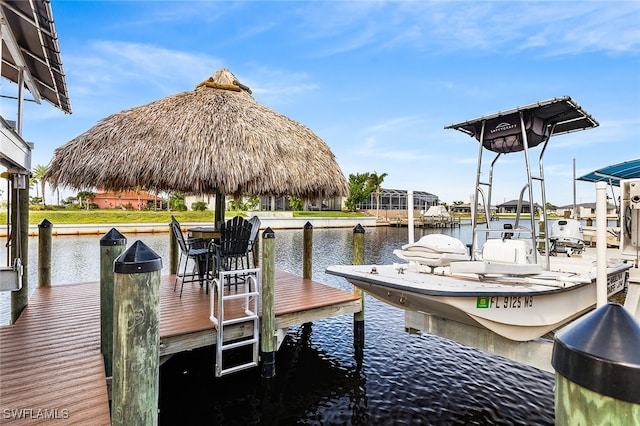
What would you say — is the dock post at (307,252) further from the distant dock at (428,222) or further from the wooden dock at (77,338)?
the distant dock at (428,222)

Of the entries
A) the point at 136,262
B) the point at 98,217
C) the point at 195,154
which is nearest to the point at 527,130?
the point at 195,154

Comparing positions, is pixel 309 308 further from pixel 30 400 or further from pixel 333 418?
pixel 30 400

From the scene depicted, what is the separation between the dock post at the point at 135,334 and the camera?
2.01 metres

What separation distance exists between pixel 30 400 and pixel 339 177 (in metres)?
5.32

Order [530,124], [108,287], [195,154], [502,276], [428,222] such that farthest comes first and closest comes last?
[428,222], [195,154], [530,124], [502,276], [108,287]

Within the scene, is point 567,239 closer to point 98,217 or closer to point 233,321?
point 233,321

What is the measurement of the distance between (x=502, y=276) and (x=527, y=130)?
6.80ft

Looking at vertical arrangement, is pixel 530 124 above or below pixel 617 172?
above

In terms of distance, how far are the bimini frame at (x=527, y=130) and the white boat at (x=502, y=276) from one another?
0.04 feet

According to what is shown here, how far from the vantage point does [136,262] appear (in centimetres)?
200

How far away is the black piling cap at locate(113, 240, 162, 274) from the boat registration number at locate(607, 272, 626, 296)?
5.60 metres

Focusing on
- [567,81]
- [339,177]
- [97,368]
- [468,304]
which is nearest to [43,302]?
[97,368]

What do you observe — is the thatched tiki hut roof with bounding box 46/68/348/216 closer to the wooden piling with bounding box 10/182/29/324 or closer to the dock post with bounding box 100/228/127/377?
the wooden piling with bounding box 10/182/29/324

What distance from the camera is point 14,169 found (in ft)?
13.8
